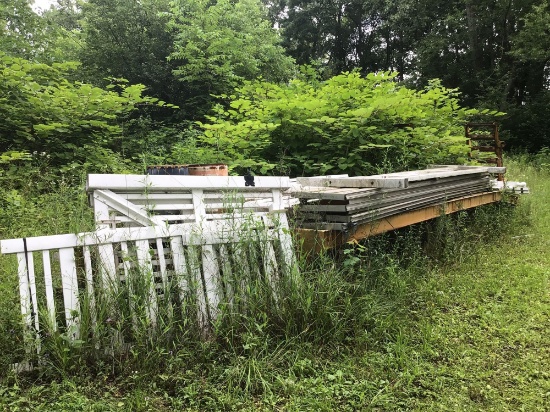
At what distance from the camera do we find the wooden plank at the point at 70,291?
90.8 inches

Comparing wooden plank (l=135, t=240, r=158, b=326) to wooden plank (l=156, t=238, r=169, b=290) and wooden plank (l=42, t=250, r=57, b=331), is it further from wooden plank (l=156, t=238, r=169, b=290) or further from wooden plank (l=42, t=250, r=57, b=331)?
wooden plank (l=42, t=250, r=57, b=331)

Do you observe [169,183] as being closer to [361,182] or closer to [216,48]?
[361,182]

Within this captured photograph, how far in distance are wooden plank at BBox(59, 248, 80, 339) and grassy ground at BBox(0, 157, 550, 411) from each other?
268mm

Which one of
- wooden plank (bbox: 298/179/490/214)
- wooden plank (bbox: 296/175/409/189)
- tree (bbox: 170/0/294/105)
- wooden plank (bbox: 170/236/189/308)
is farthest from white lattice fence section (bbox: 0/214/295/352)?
tree (bbox: 170/0/294/105)

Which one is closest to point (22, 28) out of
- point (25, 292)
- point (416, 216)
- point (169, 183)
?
point (169, 183)

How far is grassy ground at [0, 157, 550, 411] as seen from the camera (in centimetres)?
214

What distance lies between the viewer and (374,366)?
251 cm

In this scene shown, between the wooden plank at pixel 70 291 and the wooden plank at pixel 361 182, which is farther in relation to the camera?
the wooden plank at pixel 361 182

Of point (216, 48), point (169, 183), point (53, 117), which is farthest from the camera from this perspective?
point (216, 48)

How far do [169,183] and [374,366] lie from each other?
195 cm

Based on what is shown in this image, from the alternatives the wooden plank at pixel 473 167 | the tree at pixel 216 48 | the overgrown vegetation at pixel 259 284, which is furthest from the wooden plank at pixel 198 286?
the tree at pixel 216 48

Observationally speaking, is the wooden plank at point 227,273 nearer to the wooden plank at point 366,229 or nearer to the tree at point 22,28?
the wooden plank at point 366,229

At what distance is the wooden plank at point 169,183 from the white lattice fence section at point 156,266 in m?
0.33

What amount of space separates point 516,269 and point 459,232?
1.00 m
